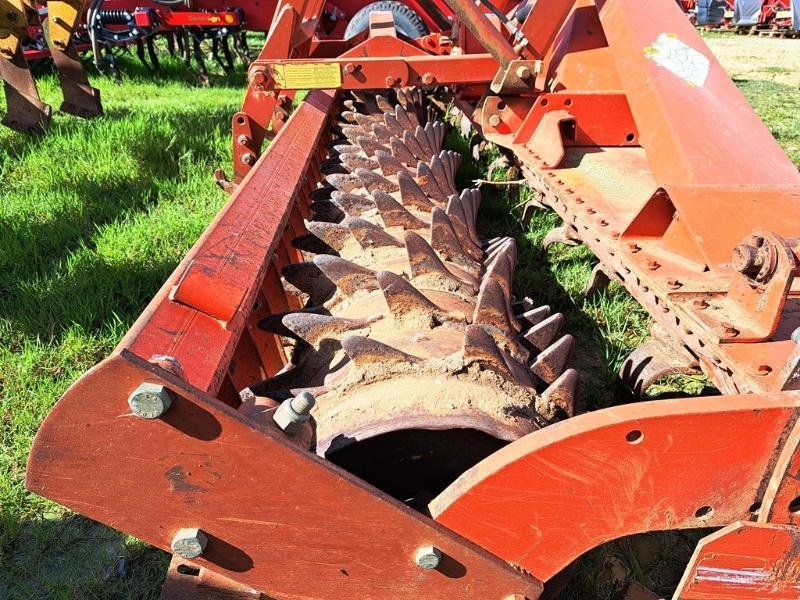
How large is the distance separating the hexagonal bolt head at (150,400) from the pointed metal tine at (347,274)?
755 millimetres

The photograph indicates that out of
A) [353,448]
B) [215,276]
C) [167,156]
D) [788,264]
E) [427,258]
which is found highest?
[788,264]

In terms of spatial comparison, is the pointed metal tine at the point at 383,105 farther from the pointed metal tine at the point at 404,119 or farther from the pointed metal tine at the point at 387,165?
the pointed metal tine at the point at 387,165

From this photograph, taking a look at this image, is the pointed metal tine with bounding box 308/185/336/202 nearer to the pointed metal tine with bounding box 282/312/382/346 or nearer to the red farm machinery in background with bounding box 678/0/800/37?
the pointed metal tine with bounding box 282/312/382/346

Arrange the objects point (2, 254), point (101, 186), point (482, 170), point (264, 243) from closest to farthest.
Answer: point (264, 243), point (2, 254), point (101, 186), point (482, 170)

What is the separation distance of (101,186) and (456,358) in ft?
13.2

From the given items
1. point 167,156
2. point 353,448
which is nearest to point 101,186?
point 167,156

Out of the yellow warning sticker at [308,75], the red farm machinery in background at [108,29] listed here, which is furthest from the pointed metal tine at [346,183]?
the red farm machinery in background at [108,29]

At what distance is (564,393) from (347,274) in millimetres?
647

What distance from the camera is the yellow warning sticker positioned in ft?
10.2

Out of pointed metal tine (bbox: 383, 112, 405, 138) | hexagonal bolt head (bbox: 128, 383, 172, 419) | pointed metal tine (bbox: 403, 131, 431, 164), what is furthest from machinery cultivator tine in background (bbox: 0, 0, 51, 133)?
hexagonal bolt head (bbox: 128, 383, 172, 419)

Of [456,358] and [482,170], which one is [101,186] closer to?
[482,170]

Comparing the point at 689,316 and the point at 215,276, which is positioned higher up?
the point at 215,276

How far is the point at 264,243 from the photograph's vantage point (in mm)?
1622

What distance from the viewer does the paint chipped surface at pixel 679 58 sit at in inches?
86.4
